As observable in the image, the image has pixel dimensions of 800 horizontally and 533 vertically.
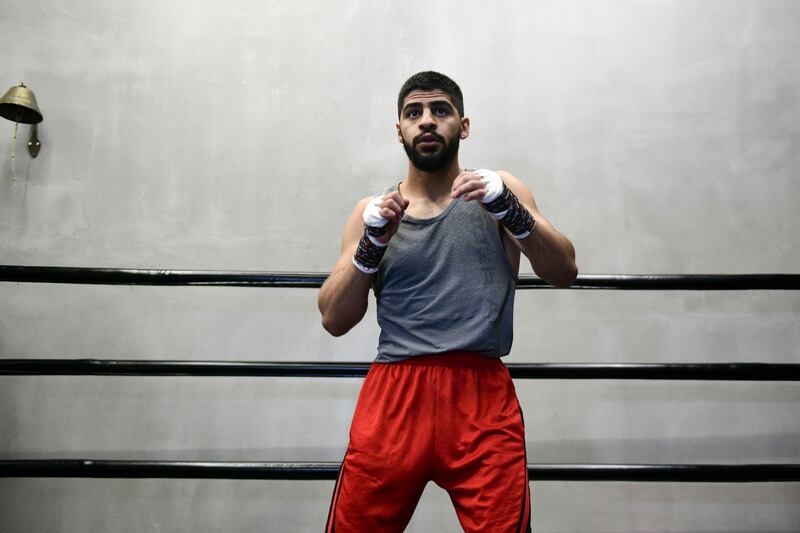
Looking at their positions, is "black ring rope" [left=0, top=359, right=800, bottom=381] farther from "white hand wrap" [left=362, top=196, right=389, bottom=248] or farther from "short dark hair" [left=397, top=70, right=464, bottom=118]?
"short dark hair" [left=397, top=70, right=464, bottom=118]

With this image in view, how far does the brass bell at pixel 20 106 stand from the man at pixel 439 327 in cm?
184

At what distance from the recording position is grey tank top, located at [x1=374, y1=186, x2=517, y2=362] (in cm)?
145

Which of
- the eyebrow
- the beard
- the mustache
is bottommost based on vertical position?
A: the beard

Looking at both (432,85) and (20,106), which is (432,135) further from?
(20,106)

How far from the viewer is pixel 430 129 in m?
1.58

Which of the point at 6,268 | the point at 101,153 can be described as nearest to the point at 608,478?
the point at 6,268

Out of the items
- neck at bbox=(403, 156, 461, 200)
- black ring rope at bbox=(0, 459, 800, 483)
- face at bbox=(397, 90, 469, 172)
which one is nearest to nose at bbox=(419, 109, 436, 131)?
face at bbox=(397, 90, 469, 172)

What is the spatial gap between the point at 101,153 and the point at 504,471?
2.28 meters

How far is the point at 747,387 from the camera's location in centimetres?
259

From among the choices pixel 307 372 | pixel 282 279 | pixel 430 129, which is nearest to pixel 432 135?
pixel 430 129

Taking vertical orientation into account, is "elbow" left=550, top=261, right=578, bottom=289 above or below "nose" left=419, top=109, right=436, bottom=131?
below

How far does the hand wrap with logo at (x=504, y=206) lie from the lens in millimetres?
1368

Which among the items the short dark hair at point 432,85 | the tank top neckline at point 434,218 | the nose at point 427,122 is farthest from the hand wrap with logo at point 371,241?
the short dark hair at point 432,85

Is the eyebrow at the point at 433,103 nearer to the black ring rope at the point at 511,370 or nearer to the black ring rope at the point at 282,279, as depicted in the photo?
the black ring rope at the point at 282,279
